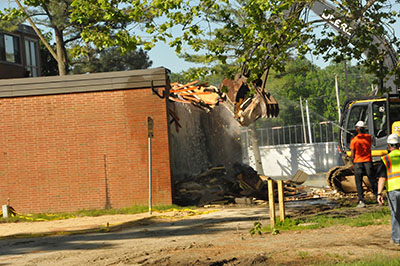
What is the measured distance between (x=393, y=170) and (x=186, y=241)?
14.1ft

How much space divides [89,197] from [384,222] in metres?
10.3

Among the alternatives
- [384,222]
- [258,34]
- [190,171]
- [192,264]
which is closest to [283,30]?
[258,34]

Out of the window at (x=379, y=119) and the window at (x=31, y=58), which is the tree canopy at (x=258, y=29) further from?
the window at (x=31, y=58)

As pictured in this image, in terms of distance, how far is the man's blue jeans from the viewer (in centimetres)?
1103

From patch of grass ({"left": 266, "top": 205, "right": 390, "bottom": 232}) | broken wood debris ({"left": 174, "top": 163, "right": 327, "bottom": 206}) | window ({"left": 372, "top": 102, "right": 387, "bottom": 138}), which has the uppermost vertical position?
window ({"left": 372, "top": 102, "right": 387, "bottom": 138})

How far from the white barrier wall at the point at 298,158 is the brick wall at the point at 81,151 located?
35.6 metres

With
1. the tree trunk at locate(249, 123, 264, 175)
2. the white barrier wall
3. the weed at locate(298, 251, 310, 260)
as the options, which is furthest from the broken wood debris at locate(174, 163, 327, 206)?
the white barrier wall

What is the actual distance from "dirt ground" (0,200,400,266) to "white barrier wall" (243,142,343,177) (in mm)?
38663

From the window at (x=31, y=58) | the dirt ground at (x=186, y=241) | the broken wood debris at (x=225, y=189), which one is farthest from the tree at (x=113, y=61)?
the dirt ground at (x=186, y=241)

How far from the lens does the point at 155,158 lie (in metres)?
20.9

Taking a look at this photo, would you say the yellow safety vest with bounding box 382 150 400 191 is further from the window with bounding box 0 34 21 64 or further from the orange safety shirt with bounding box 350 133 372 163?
the window with bounding box 0 34 21 64

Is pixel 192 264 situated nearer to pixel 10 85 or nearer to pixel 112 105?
pixel 112 105

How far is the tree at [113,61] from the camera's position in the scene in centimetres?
5097

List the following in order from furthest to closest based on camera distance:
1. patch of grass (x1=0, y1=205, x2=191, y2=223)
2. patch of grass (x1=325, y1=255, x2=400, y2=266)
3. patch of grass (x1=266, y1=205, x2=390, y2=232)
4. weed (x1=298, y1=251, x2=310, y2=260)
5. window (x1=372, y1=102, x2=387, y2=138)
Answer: window (x1=372, y1=102, x2=387, y2=138)
patch of grass (x1=0, y1=205, x2=191, y2=223)
patch of grass (x1=266, y1=205, x2=390, y2=232)
weed (x1=298, y1=251, x2=310, y2=260)
patch of grass (x1=325, y1=255, x2=400, y2=266)
